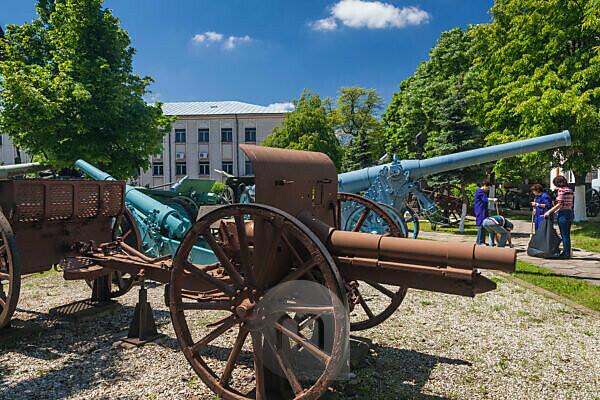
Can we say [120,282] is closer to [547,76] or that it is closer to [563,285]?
[563,285]

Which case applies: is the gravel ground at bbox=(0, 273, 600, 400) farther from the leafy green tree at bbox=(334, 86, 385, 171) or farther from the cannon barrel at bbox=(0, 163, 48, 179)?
the leafy green tree at bbox=(334, 86, 385, 171)

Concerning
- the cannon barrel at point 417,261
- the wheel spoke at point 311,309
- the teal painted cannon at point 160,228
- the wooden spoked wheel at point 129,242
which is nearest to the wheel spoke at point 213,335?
the wheel spoke at point 311,309

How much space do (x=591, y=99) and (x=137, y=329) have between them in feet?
45.2

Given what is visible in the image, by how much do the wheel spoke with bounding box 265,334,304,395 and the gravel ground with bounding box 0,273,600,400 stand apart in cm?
62

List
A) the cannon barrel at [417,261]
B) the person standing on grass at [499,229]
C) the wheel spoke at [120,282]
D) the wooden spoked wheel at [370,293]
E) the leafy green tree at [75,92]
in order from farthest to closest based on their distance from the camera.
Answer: the leafy green tree at [75,92] < the person standing on grass at [499,229] < the wheel spoke at [120,282] < the wooden spoked wheel at [370,293] < the cannon barrel at [417,261]

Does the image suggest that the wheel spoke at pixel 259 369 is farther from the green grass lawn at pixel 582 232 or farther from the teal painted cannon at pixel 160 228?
the green grass lawn at pixel 582 232

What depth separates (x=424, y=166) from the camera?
10258 millimetres

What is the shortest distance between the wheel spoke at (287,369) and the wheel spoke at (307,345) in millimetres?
135

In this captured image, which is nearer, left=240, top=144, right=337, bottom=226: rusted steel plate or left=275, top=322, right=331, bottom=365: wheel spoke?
left=275, top=322, right=331, bottom=365: wheel spoke

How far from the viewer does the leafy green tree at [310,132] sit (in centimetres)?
3338

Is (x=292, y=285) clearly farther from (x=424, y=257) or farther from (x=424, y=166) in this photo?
(x=424, y=166)

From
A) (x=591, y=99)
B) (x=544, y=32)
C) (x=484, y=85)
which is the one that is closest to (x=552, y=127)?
(x=591, y=99)

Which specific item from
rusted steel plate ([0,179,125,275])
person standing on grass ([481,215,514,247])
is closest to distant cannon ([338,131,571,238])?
person standing on grass ([481,215,514,247])

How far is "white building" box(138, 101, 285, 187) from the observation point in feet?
142
